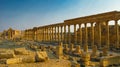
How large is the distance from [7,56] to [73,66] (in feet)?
15.5

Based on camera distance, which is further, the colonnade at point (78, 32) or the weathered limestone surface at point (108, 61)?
the colonnade at point (78, 32)

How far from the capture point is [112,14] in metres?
29.2

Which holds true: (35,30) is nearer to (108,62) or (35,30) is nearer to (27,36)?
(27,36)

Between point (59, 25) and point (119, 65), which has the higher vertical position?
point (59, 25)

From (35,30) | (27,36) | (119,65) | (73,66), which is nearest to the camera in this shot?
Answer: (73,66)

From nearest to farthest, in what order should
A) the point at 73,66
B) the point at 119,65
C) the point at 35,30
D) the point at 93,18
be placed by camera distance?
the point at 73,66 < the point at 119,65 < the point at 93,18 < the point at 35,30

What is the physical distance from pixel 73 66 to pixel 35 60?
9.08 ft

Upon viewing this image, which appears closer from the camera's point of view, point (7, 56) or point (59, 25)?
point (7, 56)

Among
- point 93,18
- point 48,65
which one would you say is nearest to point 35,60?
point 48,65

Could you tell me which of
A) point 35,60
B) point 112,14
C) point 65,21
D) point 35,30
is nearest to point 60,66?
point 35,60

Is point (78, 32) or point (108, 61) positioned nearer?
point (108, 61)

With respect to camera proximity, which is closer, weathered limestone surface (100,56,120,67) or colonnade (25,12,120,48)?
weathered limestone surface (100,56,120,67)

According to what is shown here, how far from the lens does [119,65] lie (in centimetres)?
1388

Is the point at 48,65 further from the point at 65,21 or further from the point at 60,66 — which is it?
the point at 65,21
